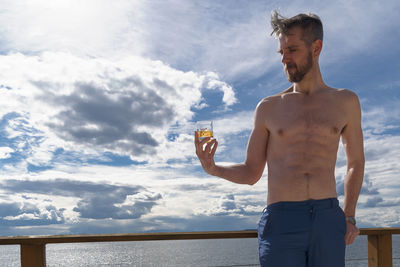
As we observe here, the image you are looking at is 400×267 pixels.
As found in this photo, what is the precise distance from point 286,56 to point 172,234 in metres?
1.15

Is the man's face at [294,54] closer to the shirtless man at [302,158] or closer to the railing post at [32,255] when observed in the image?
the shirtless man at [302,158]

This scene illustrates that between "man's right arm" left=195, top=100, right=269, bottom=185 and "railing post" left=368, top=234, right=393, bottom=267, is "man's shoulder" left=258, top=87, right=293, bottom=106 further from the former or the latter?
"railing post" left=368, top=234, right=393, bottom=267

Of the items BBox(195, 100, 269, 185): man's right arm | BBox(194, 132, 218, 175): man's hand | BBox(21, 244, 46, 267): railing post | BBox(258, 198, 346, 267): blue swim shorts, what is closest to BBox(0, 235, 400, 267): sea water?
BBox(21, 244, 46, 267): railing post

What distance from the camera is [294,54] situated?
209cm

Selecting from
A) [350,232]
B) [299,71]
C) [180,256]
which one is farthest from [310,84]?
[180,256]

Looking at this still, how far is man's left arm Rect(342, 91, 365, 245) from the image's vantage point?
6.88 feet

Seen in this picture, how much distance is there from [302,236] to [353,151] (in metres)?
0.61

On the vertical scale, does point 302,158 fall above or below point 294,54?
below

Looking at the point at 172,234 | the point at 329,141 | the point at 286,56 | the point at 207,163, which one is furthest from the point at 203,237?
the point at 286,56

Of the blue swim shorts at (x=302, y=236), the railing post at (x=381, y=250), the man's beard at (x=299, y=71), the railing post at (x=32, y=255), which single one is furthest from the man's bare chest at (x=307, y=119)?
the railing post at (x=32, y=255)

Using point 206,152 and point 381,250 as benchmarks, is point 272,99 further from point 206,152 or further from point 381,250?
point 381,250

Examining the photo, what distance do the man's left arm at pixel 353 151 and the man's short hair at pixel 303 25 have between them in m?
0.38

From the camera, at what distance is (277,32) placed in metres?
2.14

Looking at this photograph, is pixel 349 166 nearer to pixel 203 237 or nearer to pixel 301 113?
pixel 301 113
